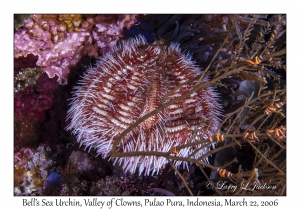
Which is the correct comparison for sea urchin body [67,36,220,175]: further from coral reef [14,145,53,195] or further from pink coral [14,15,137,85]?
coral reef [14,145,53,195]

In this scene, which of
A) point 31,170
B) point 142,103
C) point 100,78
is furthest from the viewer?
point 31,170

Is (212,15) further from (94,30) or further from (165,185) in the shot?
(165,185)

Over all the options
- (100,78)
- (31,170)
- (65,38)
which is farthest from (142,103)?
(31,170)

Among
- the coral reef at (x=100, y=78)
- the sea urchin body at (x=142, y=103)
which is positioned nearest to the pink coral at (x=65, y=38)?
the coral reef at (x=100, y=78)

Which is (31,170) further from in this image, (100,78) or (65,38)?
(65,38)

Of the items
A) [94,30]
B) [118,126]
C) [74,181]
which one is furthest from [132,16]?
[74,181]

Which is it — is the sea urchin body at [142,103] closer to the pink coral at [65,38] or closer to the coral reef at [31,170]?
the pink coral at [65,38]
